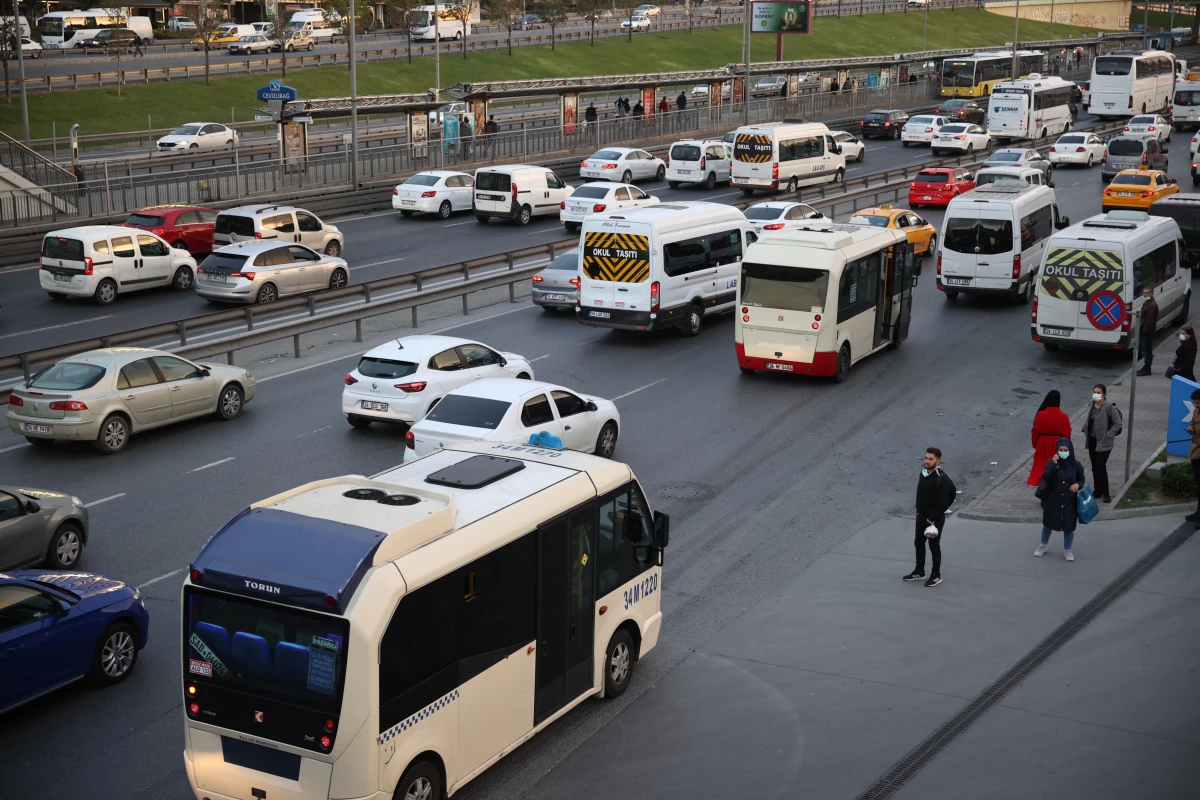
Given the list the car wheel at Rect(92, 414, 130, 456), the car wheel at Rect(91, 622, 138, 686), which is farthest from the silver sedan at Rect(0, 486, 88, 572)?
the car wheel at Rect(92, 414, 130, 456)

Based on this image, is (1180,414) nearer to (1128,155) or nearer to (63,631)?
(63,631)

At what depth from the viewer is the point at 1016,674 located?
1161cm

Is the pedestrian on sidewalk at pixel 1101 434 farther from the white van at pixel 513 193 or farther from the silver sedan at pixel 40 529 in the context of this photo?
the white van at pixel 513 193

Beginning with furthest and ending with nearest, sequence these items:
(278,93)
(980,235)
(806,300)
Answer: (278,93), (980,235), (806,300)

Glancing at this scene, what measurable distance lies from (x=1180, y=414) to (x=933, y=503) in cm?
571

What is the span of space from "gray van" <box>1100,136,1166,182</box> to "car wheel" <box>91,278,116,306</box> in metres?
34.9

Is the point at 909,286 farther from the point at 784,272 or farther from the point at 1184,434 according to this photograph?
the point at 1184,434

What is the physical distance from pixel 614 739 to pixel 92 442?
11.1 metres

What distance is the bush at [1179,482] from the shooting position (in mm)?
16125

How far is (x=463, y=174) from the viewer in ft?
140

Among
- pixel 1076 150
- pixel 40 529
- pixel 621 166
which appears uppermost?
pixel 1076 150

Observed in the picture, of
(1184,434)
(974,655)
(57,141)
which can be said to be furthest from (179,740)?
(57,141)

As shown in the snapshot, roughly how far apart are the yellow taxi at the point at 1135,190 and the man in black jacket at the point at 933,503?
2958 centimetres

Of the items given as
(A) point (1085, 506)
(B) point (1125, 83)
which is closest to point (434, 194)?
(A) point (1085, 506)
